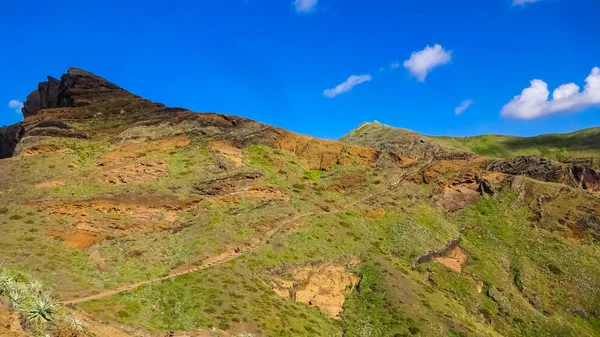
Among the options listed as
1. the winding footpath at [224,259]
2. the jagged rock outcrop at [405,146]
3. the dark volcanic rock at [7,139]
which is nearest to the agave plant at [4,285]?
the winding footpath at [224,259]

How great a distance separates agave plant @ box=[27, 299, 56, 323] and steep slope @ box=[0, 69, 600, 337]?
17.8ft

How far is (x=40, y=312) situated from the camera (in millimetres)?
17500

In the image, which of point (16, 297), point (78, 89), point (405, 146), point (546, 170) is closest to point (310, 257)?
point (16, 297)

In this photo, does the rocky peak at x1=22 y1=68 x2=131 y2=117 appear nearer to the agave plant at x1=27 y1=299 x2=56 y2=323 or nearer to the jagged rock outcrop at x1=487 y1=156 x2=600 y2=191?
the agave plant at x1=27 y1=299 x2=56 y2=323

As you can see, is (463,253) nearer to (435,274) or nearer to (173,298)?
(435,274)

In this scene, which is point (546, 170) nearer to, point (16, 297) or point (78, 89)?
point (78, 89)

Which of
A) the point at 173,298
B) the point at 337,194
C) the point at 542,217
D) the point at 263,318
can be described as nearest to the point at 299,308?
the point at 263,318

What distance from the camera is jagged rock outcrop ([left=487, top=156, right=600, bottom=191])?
94.2m

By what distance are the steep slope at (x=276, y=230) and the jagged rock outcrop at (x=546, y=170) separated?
1.49 ft

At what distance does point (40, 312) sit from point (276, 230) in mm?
46862

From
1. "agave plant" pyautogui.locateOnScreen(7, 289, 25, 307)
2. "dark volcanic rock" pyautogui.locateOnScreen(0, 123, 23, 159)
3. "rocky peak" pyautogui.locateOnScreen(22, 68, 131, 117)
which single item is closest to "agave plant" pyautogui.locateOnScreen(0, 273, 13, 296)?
"agave plant" pyautogui.locateOnScreen(7, 289, 25, 307)

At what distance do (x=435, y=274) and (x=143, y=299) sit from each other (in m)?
42.1

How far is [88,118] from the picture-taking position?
83.7 metres

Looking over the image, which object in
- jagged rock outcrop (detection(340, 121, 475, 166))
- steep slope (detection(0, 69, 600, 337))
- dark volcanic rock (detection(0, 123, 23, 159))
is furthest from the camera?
dark volcanic rock (detection(0, 123, 23, 159))
